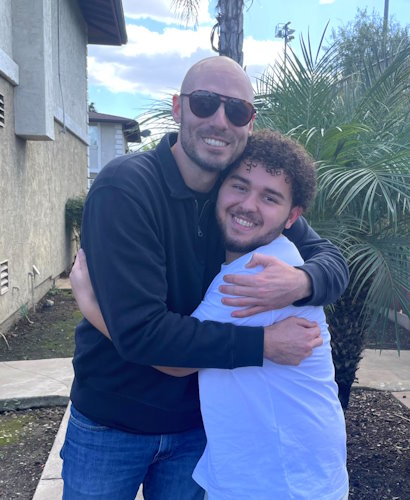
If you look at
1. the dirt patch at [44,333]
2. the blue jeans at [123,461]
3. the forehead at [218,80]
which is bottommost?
the dirt patch at [44,333]

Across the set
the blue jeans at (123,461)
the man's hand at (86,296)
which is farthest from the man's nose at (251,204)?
A: the blue jeans at (123,461)

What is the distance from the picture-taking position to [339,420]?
1524mm

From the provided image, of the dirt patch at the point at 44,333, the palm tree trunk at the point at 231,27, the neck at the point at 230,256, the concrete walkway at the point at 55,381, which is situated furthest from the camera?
the dirt patch at the point at 44,333

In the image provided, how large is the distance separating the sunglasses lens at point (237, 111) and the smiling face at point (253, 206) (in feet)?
0.51

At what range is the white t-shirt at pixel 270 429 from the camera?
1405 mm

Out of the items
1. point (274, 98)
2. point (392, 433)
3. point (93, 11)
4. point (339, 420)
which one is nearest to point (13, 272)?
point (274, 98)

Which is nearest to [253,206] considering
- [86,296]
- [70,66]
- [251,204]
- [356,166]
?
[251,204]

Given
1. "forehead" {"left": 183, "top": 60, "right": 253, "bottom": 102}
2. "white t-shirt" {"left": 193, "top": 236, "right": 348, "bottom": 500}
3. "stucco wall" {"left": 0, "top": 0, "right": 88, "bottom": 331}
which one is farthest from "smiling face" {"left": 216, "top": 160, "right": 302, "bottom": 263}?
"stucco wall" {"left": 0, "top": 0, "right": 88, "bottom": 331}

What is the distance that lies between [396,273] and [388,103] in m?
1.23

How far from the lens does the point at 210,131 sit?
5.50 feet

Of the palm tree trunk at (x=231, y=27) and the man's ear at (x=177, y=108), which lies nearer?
the man's ear at (x=177, y=108)

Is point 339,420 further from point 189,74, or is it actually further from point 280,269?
point 189,74

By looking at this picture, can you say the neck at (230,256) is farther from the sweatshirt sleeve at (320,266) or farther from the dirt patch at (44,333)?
the dirt patch at (44,333)

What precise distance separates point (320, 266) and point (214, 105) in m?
0.64
